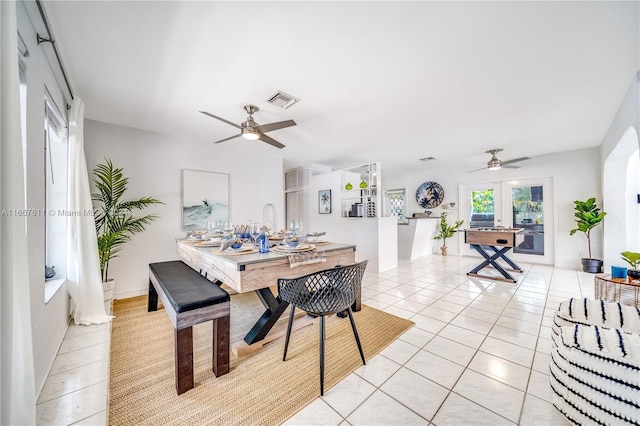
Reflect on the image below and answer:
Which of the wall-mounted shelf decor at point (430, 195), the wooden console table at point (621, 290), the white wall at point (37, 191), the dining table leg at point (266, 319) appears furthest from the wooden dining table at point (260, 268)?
the wall-mounted shelf decor at point (430, 195)

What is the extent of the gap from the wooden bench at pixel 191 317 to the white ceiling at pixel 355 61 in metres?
1.89

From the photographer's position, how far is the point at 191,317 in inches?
63.6

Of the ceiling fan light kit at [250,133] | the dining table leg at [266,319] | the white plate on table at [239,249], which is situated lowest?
the dining table leg at [266,319]

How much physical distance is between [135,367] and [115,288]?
2142 millimetres

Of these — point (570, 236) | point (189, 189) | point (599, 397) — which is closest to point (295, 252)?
point (599, 397)

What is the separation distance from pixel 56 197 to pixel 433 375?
154 inches

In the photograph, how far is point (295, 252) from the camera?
6.76 ft

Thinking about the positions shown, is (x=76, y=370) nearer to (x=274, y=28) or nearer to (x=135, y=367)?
(x=135, y=367)

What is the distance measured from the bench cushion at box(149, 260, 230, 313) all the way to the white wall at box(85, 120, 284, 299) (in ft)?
4.68

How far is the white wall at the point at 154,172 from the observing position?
3.42 metres

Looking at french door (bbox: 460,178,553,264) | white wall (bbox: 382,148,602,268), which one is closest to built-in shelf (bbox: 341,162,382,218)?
white wall (bbox: 382,148,602,268)

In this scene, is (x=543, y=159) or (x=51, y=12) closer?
(x=51, y=12)

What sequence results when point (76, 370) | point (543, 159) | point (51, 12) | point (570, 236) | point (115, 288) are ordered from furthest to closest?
point (543, 159) < point (570, 236) < point (115, 288) < point (76, 370) < point (51, 12)

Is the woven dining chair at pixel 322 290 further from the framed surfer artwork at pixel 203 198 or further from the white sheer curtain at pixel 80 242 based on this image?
the framed surfer artwork at pixel 203 198
